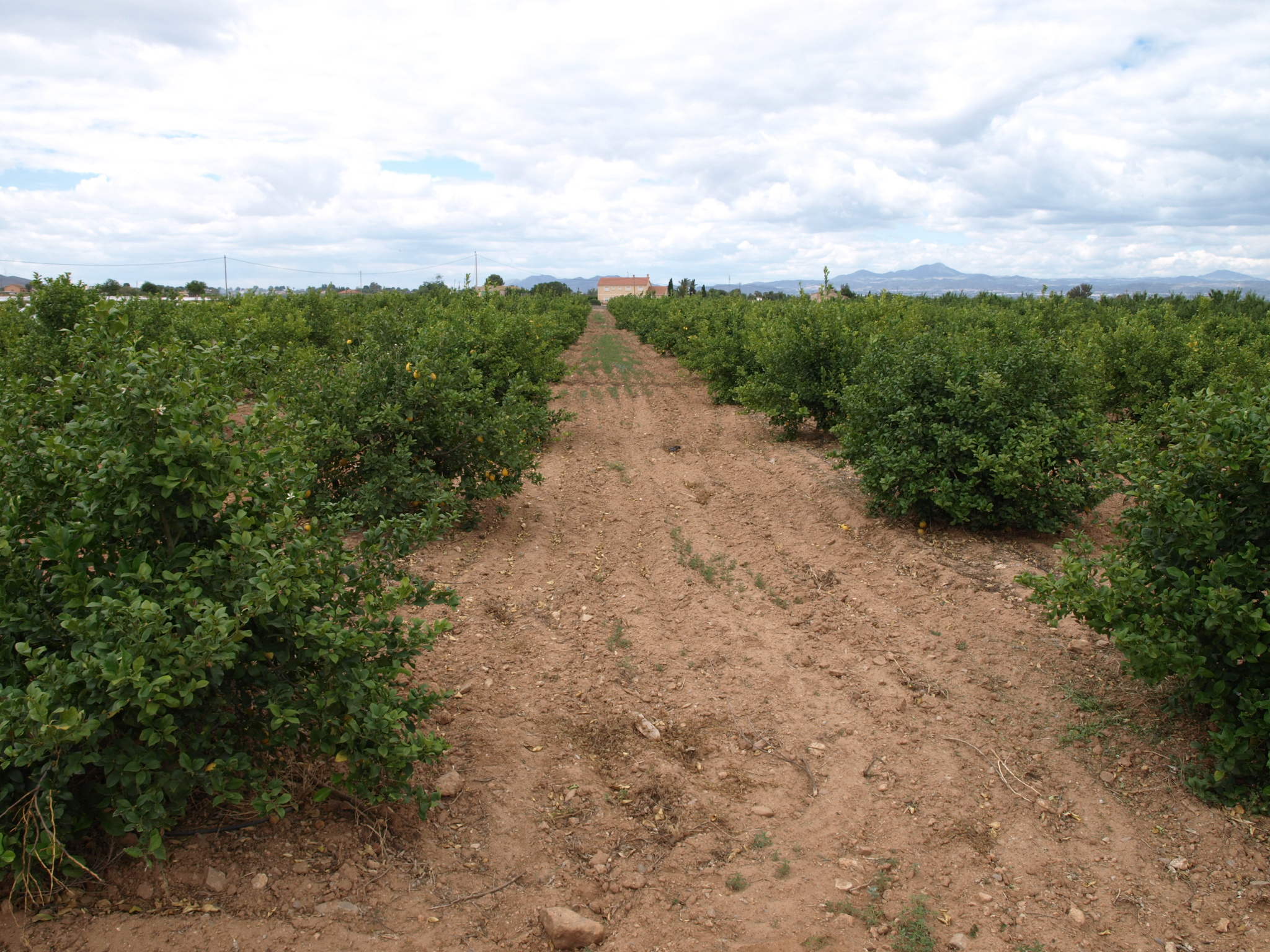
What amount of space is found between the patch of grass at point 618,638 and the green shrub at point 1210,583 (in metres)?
2.70

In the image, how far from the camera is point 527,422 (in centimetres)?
794

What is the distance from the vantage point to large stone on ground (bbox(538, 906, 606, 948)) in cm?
281

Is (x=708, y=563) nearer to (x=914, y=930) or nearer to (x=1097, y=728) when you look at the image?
(x=1097, y=728)

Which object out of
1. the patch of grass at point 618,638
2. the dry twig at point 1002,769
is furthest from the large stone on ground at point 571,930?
the patch of grass at point 618,638

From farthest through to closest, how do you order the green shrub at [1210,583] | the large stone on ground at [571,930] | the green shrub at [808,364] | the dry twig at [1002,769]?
1. the green shrub at [808,364]
2. the dry twig at [1002,769]
3. the green shrub at [1210,583]
4. the large stone on ground at [571,930]

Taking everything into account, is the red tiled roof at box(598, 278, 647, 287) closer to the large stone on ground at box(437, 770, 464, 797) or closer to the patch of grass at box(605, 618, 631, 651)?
the patch of grass at box(605, 618, 631, 651)

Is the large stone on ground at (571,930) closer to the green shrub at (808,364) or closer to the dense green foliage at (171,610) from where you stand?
the dense green foliage at (171,610)

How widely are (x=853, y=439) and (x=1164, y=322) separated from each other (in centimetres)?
907

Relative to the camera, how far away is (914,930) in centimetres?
290

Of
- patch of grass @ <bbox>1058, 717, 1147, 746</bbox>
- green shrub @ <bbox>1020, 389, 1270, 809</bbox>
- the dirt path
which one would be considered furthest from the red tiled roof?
green shrub @ <bbox>1020, 389, 1270, 809</bbox>

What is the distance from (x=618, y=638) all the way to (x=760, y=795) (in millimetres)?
1798

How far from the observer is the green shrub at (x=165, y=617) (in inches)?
93.5

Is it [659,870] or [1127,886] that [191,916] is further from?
[1127,886]

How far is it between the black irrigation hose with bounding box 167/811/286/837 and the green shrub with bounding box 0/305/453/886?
0.44 ft
